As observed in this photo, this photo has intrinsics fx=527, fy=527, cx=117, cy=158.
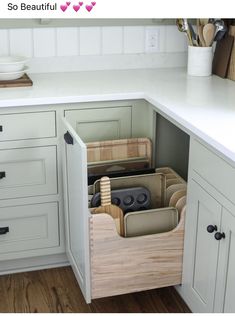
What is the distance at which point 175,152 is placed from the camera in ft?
8.06

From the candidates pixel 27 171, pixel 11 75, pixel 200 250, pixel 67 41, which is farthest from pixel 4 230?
pixel 67 41

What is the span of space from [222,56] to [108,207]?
1.08 meters

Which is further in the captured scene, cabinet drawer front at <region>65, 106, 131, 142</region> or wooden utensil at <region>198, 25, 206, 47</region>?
wooden utensil at <region>198, 25, 206, 47</region>

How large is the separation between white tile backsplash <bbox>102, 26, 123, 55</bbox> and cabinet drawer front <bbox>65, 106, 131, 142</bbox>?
0.55 metres

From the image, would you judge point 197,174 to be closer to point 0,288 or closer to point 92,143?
point 92,143

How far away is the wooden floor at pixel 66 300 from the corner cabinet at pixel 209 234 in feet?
0.66

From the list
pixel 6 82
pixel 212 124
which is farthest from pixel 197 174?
pixel 6 82

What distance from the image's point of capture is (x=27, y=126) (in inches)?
87.9

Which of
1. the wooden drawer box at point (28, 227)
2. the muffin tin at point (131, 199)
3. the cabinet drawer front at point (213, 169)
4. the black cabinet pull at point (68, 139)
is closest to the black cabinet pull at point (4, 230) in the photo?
the wooden drawer box at point (28, 227)

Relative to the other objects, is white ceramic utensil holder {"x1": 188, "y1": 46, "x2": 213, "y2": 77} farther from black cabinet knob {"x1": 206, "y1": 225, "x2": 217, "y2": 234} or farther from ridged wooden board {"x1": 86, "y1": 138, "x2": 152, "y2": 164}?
black cabinet knob {"x1": 206, "y1": 225, "x2": 217, "y2": 234}

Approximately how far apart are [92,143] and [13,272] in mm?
735

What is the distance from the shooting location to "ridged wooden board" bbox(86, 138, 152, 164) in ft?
7.48

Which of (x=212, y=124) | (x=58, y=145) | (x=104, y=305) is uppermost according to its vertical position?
(x=212, y=124)

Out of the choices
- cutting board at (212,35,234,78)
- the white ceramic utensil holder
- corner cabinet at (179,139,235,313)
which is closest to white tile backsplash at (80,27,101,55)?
the white ceramic utensil holder
